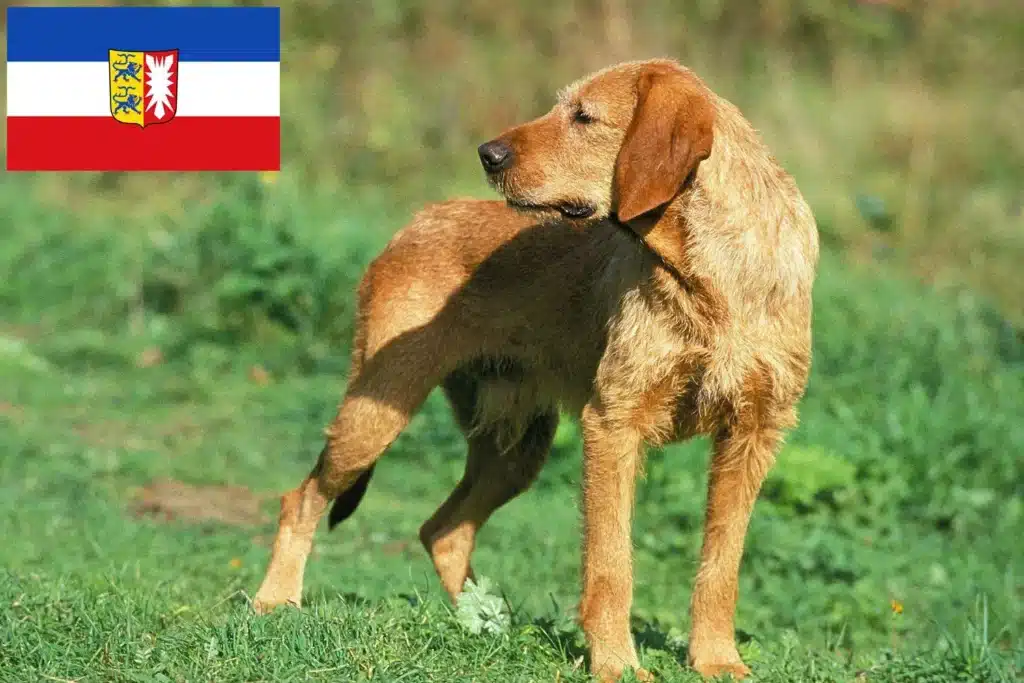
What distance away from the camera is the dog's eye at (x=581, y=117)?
497 cm

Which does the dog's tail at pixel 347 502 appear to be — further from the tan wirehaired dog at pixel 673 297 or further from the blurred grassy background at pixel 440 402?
the tan wirehaired dog at pixel 673 297

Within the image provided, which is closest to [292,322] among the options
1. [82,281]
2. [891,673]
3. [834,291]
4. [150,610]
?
[82,281]

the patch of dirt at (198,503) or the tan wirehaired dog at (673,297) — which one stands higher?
the tan wirehaired dog at (673,297)

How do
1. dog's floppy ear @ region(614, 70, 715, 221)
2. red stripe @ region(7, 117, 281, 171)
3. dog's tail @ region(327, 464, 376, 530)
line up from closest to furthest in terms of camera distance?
1. dog's floppy ear @ region(614, 70, 715, 221)
2. dog's tail @ region(327, 464, 376, 530)
3. red stripe @ region(7, 117, 281, 171)

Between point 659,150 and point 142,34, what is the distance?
3070mm

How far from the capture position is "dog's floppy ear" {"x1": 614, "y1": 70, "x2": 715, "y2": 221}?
15.0 ft

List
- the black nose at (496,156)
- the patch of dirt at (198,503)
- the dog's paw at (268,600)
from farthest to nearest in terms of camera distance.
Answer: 1. the patch of dirt at (198,503)
2. the dog's paw at (268,600)
3. the black nose at (496,156)

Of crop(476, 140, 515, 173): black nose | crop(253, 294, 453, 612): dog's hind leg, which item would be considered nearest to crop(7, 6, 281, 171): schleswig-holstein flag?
crop(253, 294, 453, 612): dog's hind leg

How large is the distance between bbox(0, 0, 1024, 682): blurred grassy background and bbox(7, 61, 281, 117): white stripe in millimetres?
2105

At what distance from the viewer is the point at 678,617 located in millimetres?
6430

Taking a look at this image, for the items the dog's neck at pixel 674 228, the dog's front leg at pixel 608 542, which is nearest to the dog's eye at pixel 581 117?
the dog's neck at pixel 674 228

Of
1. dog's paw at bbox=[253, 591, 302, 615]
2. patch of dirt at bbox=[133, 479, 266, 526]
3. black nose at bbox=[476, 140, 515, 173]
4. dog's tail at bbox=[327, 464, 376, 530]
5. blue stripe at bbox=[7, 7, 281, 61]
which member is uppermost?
blue stripe at bbox=[7, 7, 281, 61]

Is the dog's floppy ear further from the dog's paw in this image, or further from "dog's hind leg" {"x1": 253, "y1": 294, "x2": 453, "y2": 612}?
the dog's paw

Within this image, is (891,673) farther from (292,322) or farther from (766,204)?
(292,322)
